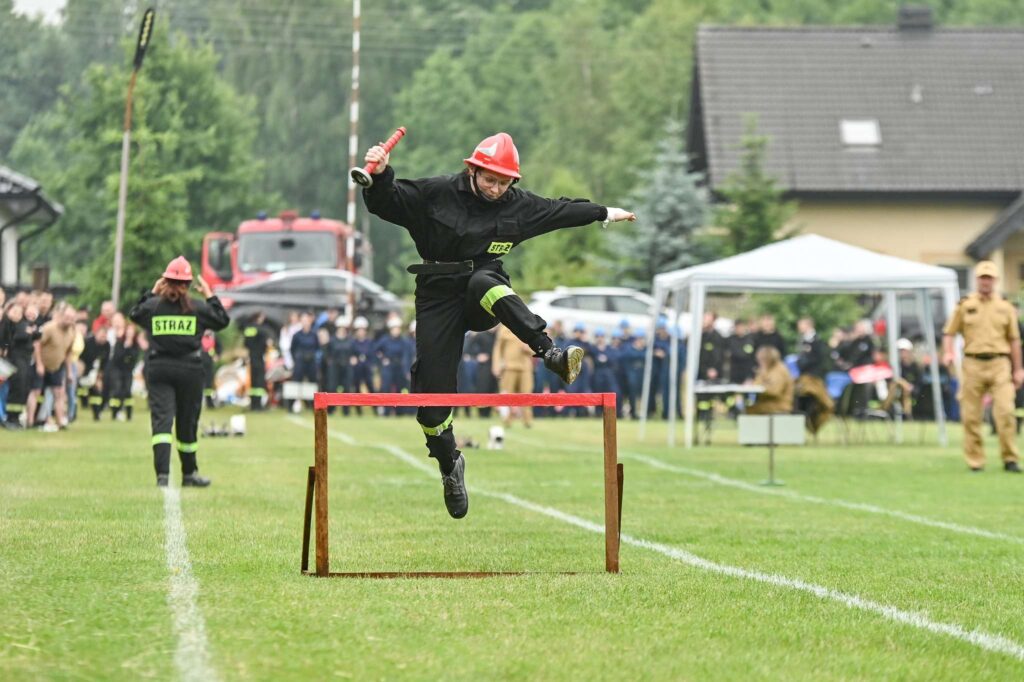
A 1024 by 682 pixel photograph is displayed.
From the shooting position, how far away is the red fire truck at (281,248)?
43.5 meters

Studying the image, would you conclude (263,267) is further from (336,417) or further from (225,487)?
(225,487)

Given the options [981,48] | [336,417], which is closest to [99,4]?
[981,48]

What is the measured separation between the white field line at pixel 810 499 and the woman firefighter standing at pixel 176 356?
4.92m

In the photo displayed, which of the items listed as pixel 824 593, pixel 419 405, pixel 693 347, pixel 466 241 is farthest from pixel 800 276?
pixel 824 593

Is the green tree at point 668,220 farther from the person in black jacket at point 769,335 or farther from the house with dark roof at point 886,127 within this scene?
the person in black jacket at point 769,335

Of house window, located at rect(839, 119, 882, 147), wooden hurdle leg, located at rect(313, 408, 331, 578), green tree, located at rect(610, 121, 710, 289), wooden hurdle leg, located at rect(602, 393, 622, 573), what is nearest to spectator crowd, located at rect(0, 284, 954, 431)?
green tree, located at rect(610, 121, 710, 289)

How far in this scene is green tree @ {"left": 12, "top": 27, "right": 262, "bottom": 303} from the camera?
42.7 meters

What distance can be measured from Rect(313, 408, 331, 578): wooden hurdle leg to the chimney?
168 ft

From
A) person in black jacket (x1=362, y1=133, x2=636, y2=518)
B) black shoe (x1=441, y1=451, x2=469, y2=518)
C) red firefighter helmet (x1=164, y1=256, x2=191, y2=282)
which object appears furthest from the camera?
red firefighter helmet (x1=164, y1=256, x2=191, y2=282)

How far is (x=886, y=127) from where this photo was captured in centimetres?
5572

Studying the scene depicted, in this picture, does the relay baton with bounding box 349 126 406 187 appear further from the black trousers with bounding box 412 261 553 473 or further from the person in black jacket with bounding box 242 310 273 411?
the person in black jacket with bounding box 242 310 273 411

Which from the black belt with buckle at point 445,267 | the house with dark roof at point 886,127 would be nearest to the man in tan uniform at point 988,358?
the black belt with buckle at point 445,267

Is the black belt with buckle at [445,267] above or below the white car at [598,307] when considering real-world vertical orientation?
below

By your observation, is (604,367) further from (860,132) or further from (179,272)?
(179,272)
